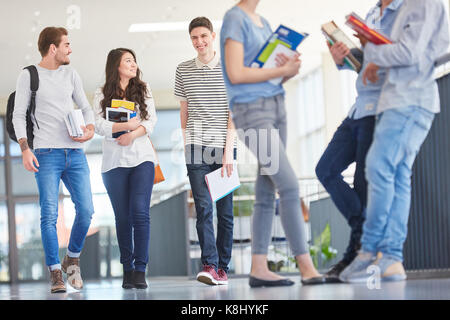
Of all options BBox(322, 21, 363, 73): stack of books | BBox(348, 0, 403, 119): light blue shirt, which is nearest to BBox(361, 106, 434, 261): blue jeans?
BBox(348, 0, 403, 119): light blue shirt

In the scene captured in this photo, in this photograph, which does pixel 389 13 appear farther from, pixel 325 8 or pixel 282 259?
pixel 325 8

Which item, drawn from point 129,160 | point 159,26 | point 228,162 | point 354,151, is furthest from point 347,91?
point 354,151

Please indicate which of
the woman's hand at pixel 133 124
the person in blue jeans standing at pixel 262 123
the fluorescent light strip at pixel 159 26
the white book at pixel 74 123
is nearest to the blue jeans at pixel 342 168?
the person in blue jeans standing at pixel 262 123

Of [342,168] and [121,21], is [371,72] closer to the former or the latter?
[342,168]

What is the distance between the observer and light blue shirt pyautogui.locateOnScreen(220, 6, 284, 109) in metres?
2.31

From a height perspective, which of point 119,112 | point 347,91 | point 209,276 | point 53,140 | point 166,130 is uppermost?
point 347,91

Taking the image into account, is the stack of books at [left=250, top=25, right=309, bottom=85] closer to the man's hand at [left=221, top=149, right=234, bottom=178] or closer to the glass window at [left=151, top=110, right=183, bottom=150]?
the man's hand at [left=221, top=149, right=234, bottom=178]

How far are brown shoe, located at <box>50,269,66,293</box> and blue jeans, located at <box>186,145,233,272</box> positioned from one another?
704 mm

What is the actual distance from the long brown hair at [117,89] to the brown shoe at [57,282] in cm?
77

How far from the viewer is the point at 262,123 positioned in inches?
90.7

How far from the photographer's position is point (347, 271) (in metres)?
2.43

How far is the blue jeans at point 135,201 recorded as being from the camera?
3.22m

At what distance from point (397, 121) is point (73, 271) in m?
1.81
